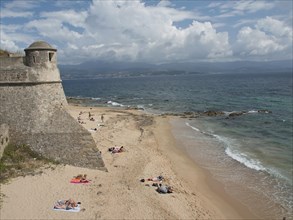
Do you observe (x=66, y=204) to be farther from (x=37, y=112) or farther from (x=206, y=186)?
(x=206, y=186)

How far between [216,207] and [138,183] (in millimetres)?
4845

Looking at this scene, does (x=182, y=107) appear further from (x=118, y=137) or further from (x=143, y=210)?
(x=143, y=210)

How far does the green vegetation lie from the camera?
60.4 ft

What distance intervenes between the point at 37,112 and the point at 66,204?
706 cm

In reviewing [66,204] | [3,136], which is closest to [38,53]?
[3,136]

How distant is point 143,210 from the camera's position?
53.5ft

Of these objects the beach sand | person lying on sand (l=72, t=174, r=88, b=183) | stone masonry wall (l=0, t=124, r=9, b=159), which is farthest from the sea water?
stone masonry wall (l=0, t=124, r=9, b=159)

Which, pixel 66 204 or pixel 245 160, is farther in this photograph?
pixel 245 160

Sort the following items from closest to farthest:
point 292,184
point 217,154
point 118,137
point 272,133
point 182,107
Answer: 1. point 292,184
2. point 217,154
3. point 118,137
4. point 272,133
5. point 182,107

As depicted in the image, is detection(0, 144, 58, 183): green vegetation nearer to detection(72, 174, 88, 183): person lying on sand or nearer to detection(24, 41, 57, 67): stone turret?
detection(72, 174, 88, 183): person lying on sand

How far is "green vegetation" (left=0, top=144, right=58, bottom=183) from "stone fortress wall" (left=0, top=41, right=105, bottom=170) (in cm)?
39

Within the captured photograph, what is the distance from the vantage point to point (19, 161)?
64.1 ft

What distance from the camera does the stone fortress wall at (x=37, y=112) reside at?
20016 millimetres

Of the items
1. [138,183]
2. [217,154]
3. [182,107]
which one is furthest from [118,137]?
[182,107]
